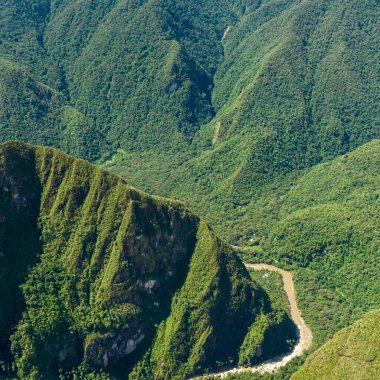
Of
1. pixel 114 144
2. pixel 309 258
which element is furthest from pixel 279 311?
pixel 114 144

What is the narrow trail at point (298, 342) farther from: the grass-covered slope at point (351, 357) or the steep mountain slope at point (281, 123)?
the steep mountain slope at point (281, 123)

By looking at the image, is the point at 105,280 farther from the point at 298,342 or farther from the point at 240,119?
the point at 240,119

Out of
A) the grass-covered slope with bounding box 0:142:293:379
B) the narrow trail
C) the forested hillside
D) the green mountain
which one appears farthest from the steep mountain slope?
the grass-covered slope with bounding box 0:142:293:379

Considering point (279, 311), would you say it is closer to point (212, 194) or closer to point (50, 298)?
point (50, 298)

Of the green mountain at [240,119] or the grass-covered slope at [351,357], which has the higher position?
the green mountain at [240,119]

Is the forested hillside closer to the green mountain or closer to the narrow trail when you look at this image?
the green mountain

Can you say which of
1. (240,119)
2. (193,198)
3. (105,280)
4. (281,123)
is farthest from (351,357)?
(240,119)

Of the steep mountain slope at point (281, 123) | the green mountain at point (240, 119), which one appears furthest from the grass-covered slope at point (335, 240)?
the green mountain at point (240, 119)
